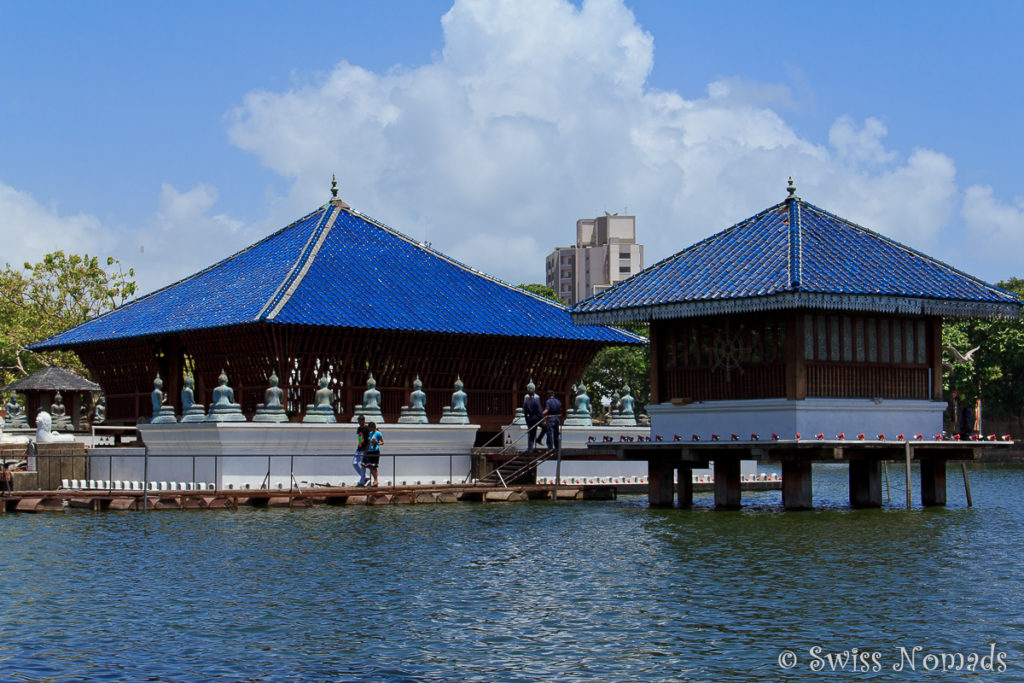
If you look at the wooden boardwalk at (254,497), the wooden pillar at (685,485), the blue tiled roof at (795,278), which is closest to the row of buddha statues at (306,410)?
the wooden boardwalk at (254,497)

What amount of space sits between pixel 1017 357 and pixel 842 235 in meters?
53.7

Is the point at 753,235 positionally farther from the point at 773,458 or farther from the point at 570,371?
the point at 570,371

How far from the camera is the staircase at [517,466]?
130 feet

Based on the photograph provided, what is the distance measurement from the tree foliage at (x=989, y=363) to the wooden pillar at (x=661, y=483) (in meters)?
51.2

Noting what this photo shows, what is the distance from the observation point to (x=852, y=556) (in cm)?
2433

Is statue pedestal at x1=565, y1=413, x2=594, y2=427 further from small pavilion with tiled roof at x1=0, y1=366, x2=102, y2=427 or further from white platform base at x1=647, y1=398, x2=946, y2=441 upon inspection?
small pavilion with tiled roof at x1=0, y1=366, x2=102, y2=427

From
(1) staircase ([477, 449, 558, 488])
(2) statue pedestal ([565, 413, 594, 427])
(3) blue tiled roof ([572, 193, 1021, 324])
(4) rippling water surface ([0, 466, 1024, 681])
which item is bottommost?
(4) rippling water surface ([0, 466, 1024, 681])

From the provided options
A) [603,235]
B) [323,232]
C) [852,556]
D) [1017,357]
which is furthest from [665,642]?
[603,235]

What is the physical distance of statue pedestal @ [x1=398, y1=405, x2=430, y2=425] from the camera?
41.5 meters

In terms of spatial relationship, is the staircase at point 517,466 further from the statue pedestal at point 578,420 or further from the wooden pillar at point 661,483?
the statue pedestal at point 578,420

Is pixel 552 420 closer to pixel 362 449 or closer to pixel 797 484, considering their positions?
pixel 362 449

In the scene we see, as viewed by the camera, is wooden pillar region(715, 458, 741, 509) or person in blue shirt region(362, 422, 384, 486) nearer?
wooden pillar region(715, 458, 741, 509)

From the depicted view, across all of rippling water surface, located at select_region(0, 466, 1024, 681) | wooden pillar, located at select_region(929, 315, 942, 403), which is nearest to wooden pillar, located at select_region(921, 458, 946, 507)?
wooden pillar, located at select_region(929, 315, 942, 403)

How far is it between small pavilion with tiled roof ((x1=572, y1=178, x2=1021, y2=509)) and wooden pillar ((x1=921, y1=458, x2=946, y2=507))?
7.14ft
